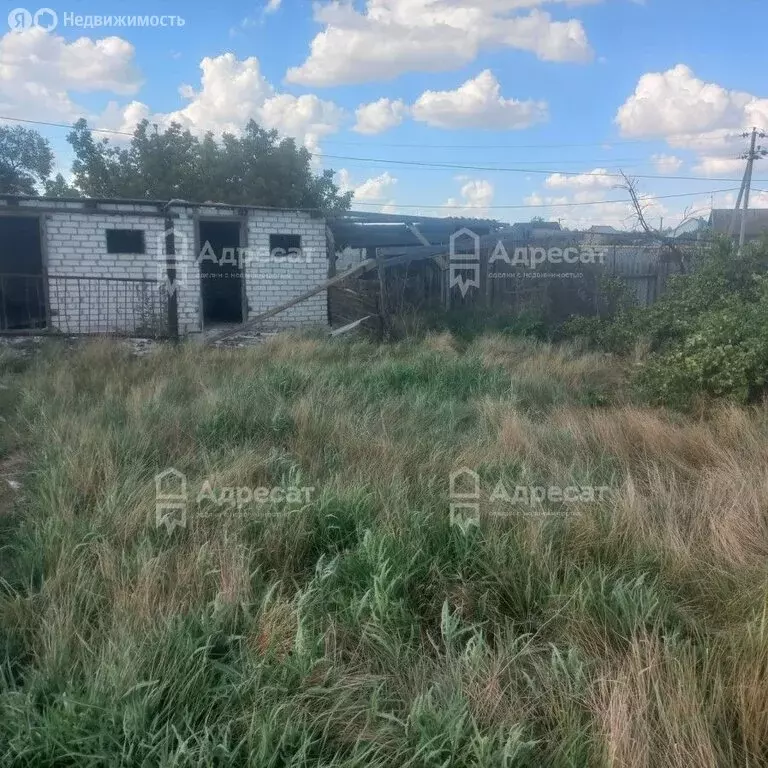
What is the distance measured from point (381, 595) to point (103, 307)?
1053 cm

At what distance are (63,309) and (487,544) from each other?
34.8ft

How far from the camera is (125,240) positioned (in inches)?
467

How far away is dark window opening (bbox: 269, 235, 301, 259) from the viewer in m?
12.9

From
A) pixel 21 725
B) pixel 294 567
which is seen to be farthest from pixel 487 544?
pixel 21 725

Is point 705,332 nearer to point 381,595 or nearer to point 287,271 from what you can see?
point 381,595

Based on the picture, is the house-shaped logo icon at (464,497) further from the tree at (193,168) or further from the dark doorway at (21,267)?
the tree at (193,168)

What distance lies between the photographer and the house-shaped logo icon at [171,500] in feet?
10.8

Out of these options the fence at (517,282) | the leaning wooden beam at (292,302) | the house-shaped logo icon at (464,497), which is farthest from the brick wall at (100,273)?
the house-shaped logo icon at (464,497)

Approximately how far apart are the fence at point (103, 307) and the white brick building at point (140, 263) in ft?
0.06

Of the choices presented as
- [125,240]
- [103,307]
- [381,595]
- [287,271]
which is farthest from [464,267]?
[381,595]

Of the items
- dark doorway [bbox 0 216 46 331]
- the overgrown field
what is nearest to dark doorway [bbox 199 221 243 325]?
dark doorway [bbox 0 216 46 331]

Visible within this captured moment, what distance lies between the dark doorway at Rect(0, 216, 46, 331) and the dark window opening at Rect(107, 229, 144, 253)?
202 cm

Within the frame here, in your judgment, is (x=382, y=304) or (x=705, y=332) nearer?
(x=705, y=332)

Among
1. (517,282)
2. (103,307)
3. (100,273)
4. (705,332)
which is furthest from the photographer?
(517,282)
